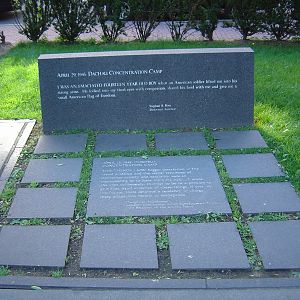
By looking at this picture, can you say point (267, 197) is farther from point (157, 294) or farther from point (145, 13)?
point (145, 13)

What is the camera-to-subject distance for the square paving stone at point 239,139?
5.86 meters

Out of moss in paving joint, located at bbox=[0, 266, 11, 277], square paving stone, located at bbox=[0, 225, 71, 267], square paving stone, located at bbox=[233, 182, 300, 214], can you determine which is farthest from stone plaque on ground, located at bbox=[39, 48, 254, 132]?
moss in paving joint, located at bbox=[0, 266, 11, 277]

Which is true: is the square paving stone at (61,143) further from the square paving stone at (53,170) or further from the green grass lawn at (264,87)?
the green grass lawn at (264,87)

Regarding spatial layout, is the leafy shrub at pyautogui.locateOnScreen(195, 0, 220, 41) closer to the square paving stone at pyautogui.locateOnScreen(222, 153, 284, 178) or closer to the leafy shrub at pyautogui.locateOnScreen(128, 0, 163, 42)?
the leafy shrub at pyautogui.locateOnScreen(128, 0, 163, 42)

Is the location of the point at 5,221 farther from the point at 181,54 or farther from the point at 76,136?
the point at 181,54

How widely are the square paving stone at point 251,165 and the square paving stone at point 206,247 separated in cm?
95

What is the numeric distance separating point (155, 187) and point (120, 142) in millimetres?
1174

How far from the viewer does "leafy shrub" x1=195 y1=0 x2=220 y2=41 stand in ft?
34.7

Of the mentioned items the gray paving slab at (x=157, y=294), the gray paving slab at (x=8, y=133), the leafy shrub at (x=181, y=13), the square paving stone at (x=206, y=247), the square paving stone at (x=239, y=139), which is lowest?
the gray paving slab at (x=157, y=294)

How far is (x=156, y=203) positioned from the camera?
4695mm

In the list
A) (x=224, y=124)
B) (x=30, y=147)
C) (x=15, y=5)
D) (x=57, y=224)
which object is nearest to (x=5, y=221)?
(x=57, y=224)

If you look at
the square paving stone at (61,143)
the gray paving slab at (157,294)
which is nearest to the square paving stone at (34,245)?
the gray paving slab at (157,294)

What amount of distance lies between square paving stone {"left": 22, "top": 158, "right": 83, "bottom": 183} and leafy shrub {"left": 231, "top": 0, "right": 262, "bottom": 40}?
6043mm

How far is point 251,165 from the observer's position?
17.7 feet
